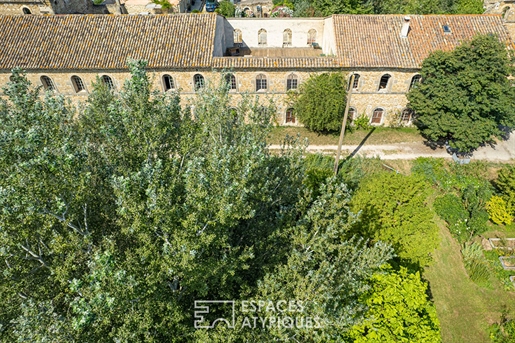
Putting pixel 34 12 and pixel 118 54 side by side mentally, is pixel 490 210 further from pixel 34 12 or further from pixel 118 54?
pixel 34 12

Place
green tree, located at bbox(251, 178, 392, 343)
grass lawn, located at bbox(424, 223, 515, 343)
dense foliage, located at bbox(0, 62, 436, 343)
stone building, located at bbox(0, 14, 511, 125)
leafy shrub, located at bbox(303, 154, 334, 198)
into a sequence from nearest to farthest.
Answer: dense foliage, located at bbox(0, 62, 436, 343) → green tree, located at bbox(251, 178, 392, 343) → grass lawn, located at bbox(424, 223, 515, 343) → leafy shrub, located at bbox(303, 154, 334, 198) → stone building, located at bbox(0, 14, 511, 125)

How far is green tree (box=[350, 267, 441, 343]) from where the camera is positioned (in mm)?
14391

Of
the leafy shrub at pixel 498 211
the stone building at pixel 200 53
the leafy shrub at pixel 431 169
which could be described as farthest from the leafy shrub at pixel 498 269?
the stone building at pixel 200 53

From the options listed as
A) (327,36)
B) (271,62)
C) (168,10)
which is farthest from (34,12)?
(327,36)

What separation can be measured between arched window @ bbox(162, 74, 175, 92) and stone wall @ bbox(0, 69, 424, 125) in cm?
35

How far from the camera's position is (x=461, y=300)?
71.3 feet

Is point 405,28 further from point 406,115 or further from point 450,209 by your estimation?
point 450,209

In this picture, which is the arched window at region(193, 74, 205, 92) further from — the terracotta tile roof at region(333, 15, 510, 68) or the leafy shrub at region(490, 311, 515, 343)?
the leafy shrub at region(490, 311, 515, 343)

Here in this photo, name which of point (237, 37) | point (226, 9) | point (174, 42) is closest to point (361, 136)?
point (174, 42)

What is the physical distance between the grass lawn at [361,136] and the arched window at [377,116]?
31.1 inches

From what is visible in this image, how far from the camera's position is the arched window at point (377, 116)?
111ft

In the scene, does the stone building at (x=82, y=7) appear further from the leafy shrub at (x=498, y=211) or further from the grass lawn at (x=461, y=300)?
the grass lawn at (x=461, y=300)

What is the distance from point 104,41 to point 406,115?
30937mm

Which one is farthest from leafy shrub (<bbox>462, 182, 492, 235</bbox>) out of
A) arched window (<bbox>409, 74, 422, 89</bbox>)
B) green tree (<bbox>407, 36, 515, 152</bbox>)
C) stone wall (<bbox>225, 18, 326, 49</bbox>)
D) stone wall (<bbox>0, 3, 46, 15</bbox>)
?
stone wall (<bbox>0, 3, 46, 15</bbox>)
